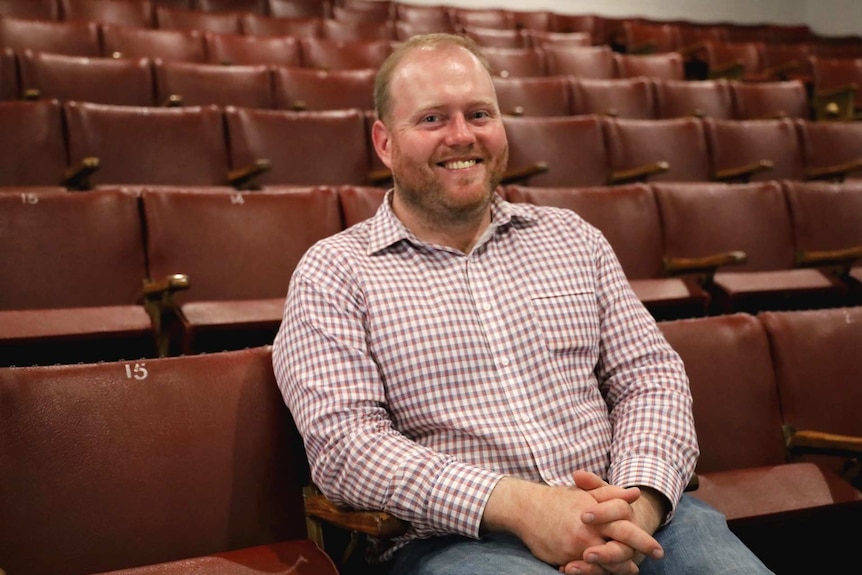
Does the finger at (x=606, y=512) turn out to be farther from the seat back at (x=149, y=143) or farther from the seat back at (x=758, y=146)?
the seat back at (x=758, y=146)

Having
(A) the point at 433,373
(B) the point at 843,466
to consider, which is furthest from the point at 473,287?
(B) the point at 843,466

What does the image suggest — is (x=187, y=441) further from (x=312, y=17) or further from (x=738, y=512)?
(x=312, y=17)

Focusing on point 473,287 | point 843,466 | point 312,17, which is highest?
point 312,17

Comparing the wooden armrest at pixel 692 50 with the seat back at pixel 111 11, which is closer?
the seat back at pixel 111 11

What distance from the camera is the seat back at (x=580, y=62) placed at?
1.01m

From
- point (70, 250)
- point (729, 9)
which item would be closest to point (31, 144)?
point (70, 250)

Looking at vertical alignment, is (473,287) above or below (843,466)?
above

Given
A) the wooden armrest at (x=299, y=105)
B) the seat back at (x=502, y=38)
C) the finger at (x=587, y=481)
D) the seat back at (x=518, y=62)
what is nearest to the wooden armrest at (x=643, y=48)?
the seat back at (x=502, y=38)

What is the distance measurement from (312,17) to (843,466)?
1056mm

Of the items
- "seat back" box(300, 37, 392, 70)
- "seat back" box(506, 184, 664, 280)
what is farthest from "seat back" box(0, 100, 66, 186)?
"seat back" box(300, 37, 392, 70)

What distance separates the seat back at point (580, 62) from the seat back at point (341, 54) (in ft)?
0.73

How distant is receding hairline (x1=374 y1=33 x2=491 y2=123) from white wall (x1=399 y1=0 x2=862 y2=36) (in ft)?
3.98

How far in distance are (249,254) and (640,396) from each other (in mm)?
258

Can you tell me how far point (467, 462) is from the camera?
0.84 feet
